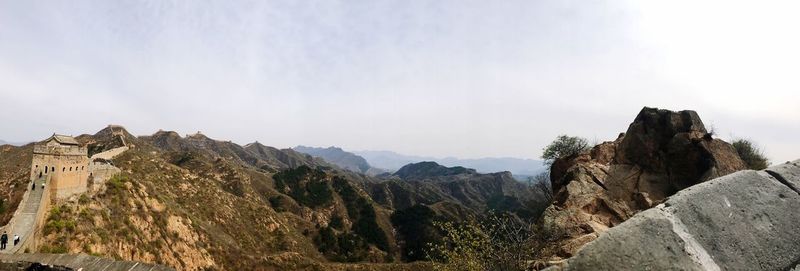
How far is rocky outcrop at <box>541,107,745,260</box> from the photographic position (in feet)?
73.7

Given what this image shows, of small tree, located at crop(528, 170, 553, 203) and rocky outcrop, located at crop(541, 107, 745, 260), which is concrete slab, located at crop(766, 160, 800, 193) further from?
small tree, located at crop(528, 170, 553, 203)

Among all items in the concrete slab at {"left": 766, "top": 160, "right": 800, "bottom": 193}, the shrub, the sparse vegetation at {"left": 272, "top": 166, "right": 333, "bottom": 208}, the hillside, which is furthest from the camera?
the sparse vegetation at {"left": 272, "top": 166, "right": 333, "bottom": 208}

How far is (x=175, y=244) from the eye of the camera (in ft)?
167

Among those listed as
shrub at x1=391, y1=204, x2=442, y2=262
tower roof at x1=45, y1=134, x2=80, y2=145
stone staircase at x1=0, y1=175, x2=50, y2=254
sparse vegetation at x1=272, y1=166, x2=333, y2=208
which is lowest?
shrub at x1=391, y1=204, x2=442, y2=262

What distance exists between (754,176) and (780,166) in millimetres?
733

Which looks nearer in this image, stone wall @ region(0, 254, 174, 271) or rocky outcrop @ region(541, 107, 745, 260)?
stone wall @ region(0, 254, 174, 271)

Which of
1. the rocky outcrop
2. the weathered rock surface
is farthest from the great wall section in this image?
the weathered rock surface

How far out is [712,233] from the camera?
3760mm

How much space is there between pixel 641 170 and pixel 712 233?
25.9m

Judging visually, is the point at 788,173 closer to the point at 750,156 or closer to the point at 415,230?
the point at 750,156

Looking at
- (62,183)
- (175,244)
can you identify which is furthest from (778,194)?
(175,244)

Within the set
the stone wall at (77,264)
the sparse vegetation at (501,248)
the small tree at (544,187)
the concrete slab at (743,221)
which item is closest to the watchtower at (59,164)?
the stone wall at (77,264)

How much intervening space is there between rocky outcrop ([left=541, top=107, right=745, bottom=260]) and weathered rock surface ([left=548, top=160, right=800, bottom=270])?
16133mm

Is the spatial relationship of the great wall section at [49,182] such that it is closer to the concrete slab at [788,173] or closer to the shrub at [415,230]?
the concrete slab at [788,173]
